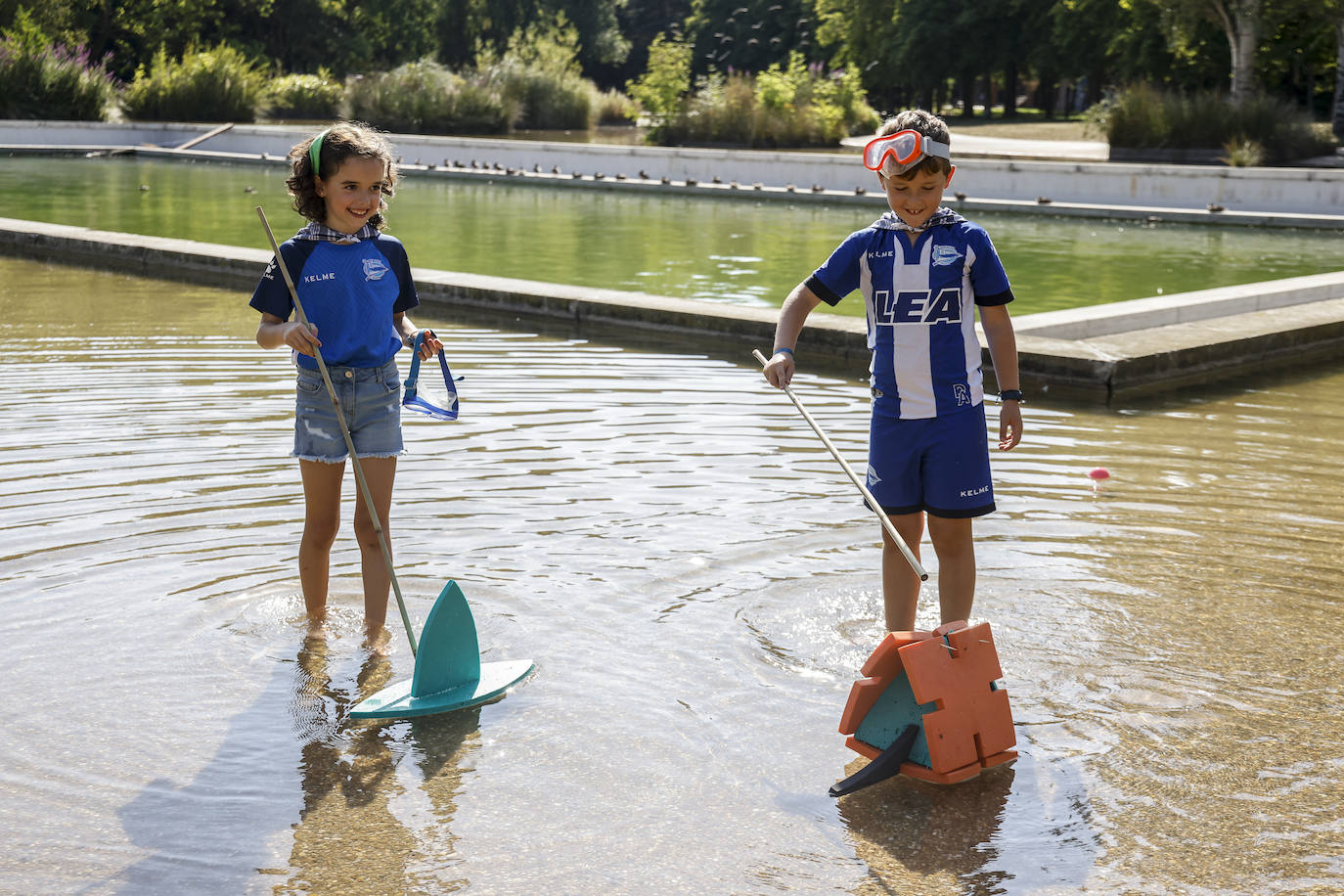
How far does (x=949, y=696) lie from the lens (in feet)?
11.4

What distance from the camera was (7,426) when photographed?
691 centimetres

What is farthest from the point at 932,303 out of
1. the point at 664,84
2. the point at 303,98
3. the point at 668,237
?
the point at 303,98

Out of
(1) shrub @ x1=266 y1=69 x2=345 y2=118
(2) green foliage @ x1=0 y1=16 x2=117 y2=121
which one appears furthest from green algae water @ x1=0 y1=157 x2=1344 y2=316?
(1) shrub @ x1=266 y1=69 x2=345 y2=118

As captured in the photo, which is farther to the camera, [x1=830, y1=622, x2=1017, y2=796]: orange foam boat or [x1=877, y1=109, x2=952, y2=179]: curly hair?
[x1=877, y1=109, x2=952, y2=179]: curly hair

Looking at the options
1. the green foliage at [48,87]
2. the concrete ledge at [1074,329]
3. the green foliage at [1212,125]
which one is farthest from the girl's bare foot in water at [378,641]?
the green foliage at [48,87]

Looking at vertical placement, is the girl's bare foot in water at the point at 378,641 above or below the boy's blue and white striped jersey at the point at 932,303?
below

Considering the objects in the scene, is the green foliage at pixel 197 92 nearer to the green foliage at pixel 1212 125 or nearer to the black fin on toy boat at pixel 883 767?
the green foliage at pixel 1212 125

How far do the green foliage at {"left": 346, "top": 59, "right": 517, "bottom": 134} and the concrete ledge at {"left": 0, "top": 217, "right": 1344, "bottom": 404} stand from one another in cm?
2509

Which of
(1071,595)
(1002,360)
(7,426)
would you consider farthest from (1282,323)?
(7,426)

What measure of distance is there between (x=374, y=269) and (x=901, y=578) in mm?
1735

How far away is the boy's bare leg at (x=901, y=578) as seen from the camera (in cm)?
409

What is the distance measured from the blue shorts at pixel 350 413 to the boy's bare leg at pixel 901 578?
1446 millimetres

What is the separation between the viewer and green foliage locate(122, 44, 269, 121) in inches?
1419

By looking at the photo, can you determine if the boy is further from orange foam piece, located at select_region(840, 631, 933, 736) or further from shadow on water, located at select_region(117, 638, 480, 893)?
shadow on water, located at select_region(117, 638, 480, 893)
